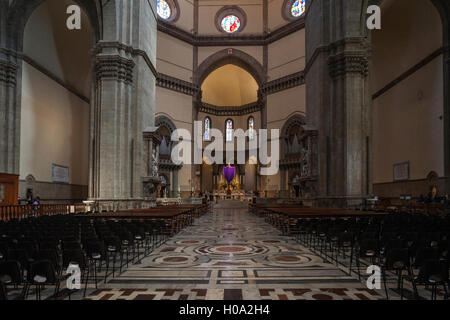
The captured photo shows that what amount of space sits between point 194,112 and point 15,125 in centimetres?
2266

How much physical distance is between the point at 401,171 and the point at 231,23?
A: 28192mm

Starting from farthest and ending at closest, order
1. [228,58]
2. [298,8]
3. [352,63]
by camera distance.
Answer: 1. [228,58]
2. [298,8]
3. [352,63]

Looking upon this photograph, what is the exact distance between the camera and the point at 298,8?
37.1 m

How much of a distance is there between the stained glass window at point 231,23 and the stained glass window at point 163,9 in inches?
273

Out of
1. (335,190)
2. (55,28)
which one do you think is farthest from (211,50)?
(335,190)

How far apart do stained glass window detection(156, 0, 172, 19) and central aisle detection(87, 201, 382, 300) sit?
34.3 meters

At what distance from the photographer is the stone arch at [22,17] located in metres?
19.3

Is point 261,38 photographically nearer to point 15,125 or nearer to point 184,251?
point 15,125

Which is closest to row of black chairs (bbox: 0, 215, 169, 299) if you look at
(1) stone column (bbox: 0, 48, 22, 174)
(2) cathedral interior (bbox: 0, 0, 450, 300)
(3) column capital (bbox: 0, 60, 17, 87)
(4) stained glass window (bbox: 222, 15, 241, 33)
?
(2) cathedral interior (bbox: 0, 0, 450, 300)

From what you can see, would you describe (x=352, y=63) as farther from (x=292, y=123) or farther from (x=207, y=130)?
(x=207, y=130)

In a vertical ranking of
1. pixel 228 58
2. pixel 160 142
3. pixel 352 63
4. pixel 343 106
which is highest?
pixel 228 58

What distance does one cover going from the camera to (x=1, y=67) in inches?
737

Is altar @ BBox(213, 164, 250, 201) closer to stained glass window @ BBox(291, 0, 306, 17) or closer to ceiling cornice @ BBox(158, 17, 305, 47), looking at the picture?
ceiling cornice @ BBox(158, 17, 305, 47)

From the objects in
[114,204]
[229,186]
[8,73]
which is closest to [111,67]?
[8,73]
